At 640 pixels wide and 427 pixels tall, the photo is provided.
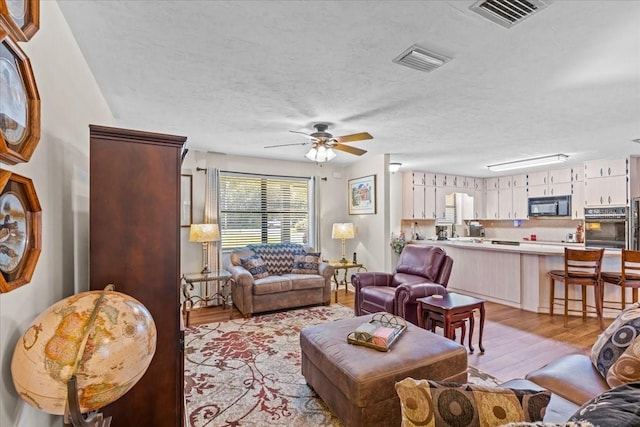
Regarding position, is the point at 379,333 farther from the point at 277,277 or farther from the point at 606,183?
the point at 606,183

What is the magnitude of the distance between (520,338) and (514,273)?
5.02ft

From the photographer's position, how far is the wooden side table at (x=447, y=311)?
2.81m

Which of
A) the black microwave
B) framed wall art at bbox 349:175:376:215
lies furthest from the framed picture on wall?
the black microwave

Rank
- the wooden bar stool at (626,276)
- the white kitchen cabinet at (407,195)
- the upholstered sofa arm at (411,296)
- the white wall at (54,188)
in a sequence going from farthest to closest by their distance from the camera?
the white kitchen cabinet at (407,195), the wooden bar stool at (626,276), the upholstered sofa arm at (411,296), the white wall at (54,188)

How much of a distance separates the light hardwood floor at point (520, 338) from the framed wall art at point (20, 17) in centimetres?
363

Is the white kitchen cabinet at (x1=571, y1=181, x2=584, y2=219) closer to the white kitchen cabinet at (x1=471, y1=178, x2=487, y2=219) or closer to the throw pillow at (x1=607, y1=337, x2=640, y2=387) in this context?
the white kitchen cabinet at (x1=471, y1=178, x2=487, y2=219)

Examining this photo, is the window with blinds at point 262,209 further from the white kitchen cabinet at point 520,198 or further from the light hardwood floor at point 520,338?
the white kitchen cabinet at point 520,198

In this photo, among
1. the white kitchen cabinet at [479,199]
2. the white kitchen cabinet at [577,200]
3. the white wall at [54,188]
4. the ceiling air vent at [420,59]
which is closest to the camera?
the white wall at [54,188]

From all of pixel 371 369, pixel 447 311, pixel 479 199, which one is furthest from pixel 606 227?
pixel 371 369

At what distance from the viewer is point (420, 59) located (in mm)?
2070

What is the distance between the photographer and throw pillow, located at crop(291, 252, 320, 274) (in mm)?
4859

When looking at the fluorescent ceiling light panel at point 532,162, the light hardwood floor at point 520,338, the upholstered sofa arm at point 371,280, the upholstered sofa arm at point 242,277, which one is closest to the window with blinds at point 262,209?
the upholstered sofa arm at point 242,277

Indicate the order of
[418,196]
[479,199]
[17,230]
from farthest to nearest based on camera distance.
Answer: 1. [479,199]
2. [418,196]
3. [17,230]

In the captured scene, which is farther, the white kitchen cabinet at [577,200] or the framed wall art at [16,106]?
the white kitchen cabinet at [577,200]
